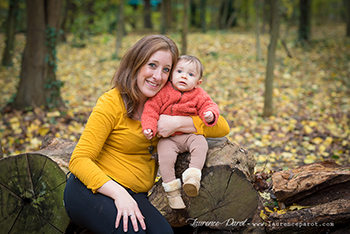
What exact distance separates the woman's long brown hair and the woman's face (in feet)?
0.10

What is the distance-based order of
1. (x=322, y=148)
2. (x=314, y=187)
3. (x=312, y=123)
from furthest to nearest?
(x=312, y=123) → (x=322, y=148) → (x=314, y=187)

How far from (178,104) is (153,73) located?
31 cm

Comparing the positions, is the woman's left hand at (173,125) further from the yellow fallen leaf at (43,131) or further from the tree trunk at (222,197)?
the yellow fallen leaf at (43,131)

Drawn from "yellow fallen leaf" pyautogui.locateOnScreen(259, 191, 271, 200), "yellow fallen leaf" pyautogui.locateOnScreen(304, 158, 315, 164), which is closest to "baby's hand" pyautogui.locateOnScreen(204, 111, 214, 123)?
"yellow fallen leaf" pyautogui.locateOnScreen(259, 191, 271, 200)

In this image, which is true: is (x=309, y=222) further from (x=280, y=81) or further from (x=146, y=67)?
(x=280, y=81)

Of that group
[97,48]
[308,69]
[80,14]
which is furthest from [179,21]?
[308,69]

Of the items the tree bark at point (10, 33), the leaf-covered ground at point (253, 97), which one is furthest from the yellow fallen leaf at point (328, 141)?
the tree bark at point (10, 33)

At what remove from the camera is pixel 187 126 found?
6.79ft

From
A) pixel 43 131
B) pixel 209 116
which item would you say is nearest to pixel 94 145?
pixel 209 116

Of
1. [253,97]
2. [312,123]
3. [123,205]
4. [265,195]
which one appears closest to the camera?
[123,205]

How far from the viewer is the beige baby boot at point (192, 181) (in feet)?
6.06

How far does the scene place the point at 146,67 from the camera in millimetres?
2018

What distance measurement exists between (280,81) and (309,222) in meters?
6.12

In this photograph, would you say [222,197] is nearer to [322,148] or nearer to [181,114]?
[181,114]
